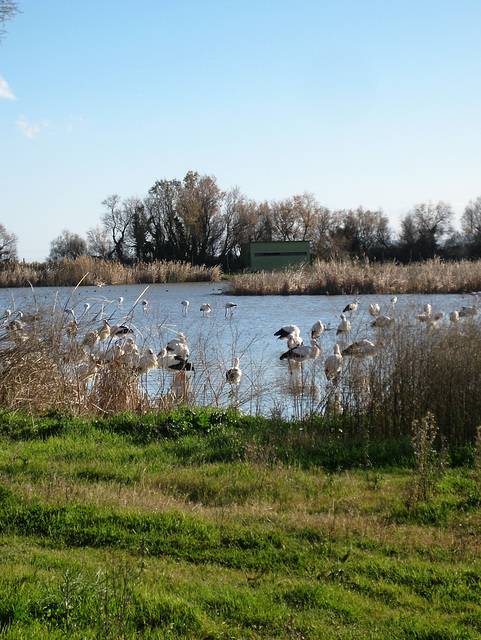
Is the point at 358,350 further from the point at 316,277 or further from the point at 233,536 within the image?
the point at 316,277

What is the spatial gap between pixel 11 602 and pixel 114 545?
3.87ft

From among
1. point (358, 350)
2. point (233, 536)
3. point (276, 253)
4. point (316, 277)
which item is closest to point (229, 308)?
point (316, 277)

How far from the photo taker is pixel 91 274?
43156mm

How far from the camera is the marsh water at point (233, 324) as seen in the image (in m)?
10.7

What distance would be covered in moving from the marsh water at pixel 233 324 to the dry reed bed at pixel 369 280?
1.41m

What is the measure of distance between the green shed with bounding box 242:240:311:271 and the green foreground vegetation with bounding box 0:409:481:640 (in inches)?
2370

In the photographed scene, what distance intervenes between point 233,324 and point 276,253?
149 feet

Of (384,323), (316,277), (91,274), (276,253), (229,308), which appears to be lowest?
(229,308)

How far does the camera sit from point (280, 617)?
11.9ft

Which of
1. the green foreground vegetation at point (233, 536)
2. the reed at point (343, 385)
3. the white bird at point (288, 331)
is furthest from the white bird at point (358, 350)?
the white bird at point (288, 331)

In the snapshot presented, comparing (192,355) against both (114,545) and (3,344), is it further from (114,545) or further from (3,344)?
(114,545)

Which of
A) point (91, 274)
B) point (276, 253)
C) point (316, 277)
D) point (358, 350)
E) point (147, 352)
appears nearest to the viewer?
point (358, 350)

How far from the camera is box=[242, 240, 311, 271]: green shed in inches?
2665

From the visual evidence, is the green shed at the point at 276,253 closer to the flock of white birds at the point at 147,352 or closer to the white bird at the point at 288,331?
the white bird at the point at 288,331
